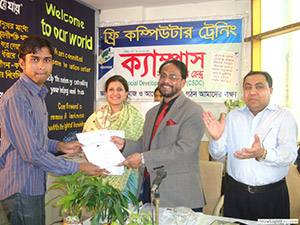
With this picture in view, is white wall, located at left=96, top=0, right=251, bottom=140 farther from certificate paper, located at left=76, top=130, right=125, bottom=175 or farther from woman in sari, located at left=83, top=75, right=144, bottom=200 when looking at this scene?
certificate paper, located at left=76, top=130, right=125, bottom=175

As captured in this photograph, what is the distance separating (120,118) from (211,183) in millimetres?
1098

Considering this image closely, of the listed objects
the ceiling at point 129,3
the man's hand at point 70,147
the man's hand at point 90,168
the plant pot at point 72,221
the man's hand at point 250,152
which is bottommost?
the plant pot at point 72,221

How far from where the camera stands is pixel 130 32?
17.7ft

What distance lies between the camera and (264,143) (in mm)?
1995

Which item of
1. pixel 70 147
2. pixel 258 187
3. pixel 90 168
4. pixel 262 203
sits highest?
pixel 70 147

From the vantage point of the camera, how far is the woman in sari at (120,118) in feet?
9.27

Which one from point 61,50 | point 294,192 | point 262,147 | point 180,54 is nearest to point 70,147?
point 262,147

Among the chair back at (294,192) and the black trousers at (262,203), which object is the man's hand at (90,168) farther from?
the chair back at (294,192)

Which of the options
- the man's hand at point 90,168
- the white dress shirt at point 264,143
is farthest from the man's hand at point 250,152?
the man's hand at point 90,168

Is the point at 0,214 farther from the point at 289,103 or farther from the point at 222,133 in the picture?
the point at 289,103

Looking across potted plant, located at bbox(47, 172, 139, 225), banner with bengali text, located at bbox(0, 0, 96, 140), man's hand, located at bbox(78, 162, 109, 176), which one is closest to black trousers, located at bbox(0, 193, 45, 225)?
man's hand, located at bbox(78, 162, 109, 176)

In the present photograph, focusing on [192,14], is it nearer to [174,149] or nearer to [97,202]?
[174,149]

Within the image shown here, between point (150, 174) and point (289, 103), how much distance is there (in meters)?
2.90

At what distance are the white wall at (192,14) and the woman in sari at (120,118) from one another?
2.37 meters
